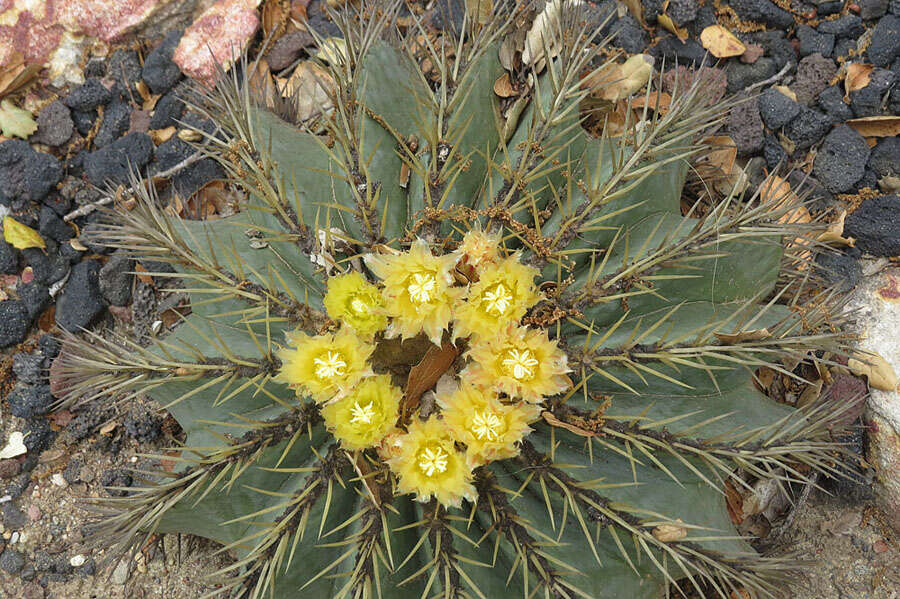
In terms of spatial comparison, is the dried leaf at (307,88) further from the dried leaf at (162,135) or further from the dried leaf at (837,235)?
the dried leaf at (837,235)

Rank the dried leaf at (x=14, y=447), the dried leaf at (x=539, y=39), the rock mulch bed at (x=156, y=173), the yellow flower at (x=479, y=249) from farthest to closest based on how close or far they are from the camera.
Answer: the dried leaf at (x=14, y=447)
the rock mulch bed at (x=156, y=173)
the dried leaf at (x=539, y=39)
the yellow flower at (x=479, y=249)

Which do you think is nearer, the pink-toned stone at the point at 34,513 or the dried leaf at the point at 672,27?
the pink-toned stone at the point at 34,513

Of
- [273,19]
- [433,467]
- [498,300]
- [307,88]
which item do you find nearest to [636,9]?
[307,88]

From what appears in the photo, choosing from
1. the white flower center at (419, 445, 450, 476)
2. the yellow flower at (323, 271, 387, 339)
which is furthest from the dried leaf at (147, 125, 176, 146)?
the white flower center at (419, 445, 450, 476)

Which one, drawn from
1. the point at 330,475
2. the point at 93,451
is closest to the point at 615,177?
the point at 330,475

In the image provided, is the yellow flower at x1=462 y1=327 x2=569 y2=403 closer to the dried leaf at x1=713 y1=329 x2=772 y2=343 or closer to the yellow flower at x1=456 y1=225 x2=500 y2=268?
the yellow flower at x1=456 y1=225 x2=500 y2=268

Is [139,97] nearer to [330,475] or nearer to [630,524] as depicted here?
[330,475]

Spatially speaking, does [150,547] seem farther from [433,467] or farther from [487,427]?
[487,427]

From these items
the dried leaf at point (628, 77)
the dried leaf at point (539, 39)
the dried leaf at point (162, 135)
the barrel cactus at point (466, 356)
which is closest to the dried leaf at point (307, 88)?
the dried leaf at point (162, 135)
